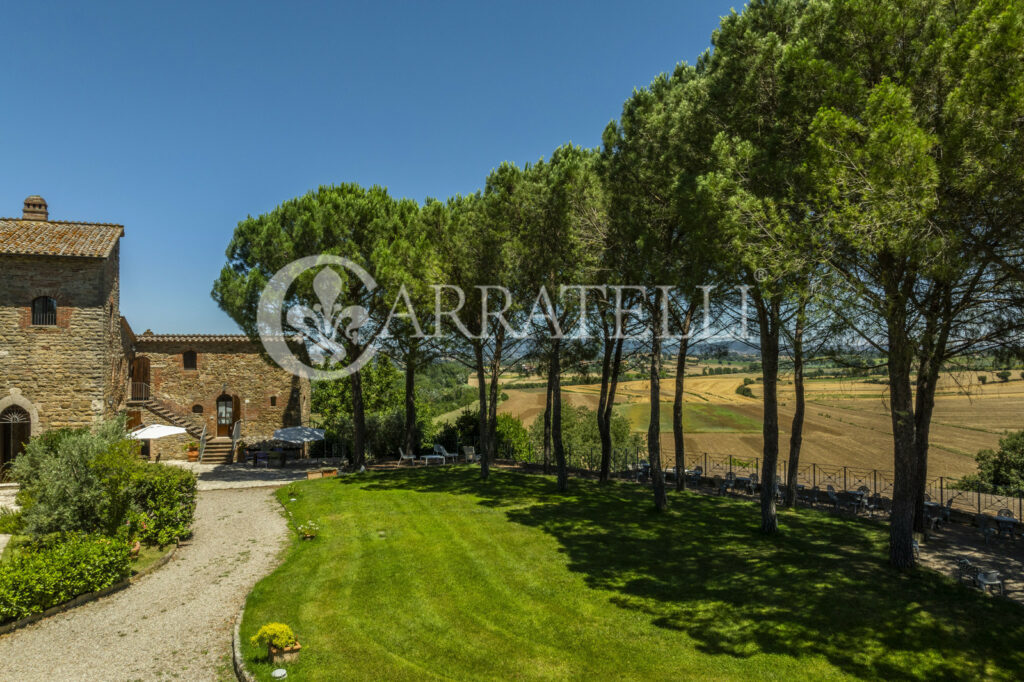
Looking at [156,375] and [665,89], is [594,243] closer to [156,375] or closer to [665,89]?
[665,89]

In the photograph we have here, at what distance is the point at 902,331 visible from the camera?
8.49m

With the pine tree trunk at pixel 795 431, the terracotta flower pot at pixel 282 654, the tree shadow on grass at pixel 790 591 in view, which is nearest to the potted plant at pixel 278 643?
the terracotta flower pot at pixel 282 654

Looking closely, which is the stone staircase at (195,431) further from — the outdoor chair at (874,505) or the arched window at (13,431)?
the outdoor chair at (874,505)

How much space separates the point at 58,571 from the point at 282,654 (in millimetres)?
4554

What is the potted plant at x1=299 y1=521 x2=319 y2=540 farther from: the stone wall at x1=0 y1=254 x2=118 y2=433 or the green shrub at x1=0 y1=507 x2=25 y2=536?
the stone wall at x1=0 y1=254 x2=118 y2=433

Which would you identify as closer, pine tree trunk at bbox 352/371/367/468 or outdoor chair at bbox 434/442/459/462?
pine tree trunk at bbox 352/371/367/468

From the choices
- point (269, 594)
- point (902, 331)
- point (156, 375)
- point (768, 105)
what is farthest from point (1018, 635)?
point (156, 375)

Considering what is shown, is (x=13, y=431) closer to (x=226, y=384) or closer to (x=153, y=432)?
(x=153, y=432)

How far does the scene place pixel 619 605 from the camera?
310 inches

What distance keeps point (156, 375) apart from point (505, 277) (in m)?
19.3

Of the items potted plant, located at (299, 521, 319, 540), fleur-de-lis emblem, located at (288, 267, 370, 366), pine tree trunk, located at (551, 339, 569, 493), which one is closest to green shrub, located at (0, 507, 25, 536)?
potted plant, located at (299, 521, 319, 540)

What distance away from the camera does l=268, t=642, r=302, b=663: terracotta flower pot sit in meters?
6.28

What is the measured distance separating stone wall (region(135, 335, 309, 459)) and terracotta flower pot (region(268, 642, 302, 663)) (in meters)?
21.2

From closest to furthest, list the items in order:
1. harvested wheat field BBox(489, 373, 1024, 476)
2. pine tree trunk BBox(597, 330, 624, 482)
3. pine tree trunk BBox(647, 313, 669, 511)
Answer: pine tree trunk BBox(647, 313, 669, 511), pine tree trunk BBox(597, 330, 624, 482), harvested wheat field BBox(489, 373, 1024, 476)
